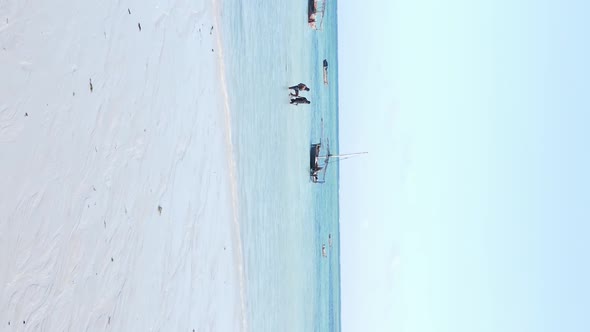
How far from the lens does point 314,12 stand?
281 inches

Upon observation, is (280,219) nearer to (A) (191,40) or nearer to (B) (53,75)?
(A) (191,40)

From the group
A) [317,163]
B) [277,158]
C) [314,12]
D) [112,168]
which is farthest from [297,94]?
[112,168]

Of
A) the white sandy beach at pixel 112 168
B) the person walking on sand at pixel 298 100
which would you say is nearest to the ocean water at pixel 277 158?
the person walking on sand at pixel 298 100

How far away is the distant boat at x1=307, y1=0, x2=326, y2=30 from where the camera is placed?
697 cm

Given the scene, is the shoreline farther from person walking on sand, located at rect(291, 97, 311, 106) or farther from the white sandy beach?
person walking on sand, located at rect(291, 97, 311, 106)

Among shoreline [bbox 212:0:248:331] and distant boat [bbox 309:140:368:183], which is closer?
shoreline [bbox 212:0:248:331]

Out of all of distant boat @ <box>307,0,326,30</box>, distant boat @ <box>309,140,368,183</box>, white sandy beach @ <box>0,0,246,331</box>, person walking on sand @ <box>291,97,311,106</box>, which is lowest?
white sandy beach @ <box>0,0,246,331</box>

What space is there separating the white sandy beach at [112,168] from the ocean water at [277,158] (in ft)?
1.63

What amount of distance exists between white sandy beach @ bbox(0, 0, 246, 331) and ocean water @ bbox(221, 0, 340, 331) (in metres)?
0.50

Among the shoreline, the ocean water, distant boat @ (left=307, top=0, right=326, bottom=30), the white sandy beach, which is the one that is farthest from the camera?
distant boat @ (left=307, top=0, right=326, bottom=30)

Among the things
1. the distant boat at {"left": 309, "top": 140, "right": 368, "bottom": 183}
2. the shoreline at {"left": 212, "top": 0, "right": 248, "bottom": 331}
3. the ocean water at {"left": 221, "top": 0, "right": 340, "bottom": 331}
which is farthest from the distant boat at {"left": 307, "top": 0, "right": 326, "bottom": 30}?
the shoreline at {"left": 212, "top": 0, "right": 248, "bottom": 331}

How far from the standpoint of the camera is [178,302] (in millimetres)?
2600

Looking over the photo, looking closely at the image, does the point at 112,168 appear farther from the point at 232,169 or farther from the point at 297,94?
the point at 297,94

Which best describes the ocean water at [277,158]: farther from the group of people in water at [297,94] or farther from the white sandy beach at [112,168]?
the white sandy beach at [112,168]
